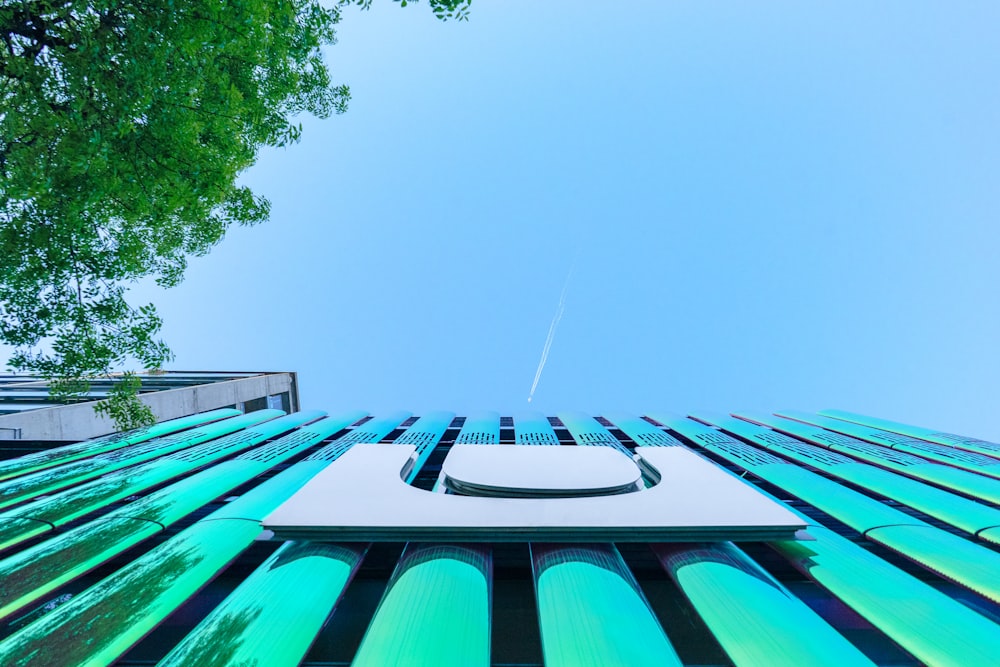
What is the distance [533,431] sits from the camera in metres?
13.7

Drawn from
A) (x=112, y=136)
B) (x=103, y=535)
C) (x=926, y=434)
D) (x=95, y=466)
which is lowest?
(x=926, y=434)

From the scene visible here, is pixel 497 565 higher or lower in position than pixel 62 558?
lower

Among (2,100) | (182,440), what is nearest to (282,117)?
(2,100)

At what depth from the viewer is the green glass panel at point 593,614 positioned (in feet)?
11.8

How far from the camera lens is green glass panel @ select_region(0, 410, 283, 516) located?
7332mm

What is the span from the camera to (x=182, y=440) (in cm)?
1133

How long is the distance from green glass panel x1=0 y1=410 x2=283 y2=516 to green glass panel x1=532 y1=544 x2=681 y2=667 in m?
8.49

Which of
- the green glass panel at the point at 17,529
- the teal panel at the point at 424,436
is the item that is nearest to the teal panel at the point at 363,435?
the teal panel at the point at 424,436

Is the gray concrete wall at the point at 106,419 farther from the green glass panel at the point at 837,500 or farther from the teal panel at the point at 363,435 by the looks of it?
the green glass panel at the point at 837,500

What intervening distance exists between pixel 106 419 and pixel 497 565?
14353 millimetres

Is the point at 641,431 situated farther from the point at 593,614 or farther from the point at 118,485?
the point at 118,485

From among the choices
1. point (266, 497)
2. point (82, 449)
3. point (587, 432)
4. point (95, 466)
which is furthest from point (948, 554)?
point (82, 449)

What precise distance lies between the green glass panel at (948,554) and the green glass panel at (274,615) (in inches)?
267

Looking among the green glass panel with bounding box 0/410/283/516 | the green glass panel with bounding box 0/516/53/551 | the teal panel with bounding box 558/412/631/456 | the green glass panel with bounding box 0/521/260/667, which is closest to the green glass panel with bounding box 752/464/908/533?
the teal panel with bounding box 558/412/631/456
